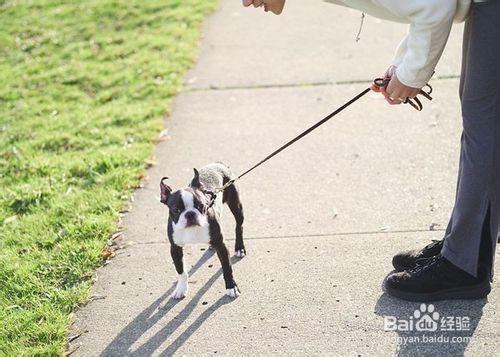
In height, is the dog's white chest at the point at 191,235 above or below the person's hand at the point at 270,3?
below

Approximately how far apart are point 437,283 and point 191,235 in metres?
1.44

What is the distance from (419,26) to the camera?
3176mm

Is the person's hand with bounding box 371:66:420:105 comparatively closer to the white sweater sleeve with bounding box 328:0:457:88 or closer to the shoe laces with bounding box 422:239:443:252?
the white sweater sleeve with bounding box 328:0:457:88

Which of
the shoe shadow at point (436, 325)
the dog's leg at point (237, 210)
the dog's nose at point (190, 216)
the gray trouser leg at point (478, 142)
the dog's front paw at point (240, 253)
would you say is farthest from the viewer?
the dog's front paw at point (240, 253)

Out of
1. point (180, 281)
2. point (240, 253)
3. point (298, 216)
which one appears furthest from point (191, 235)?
point (298, 216)

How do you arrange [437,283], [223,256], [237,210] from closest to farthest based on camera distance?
1. [437,283]
2. [223,256]
3. [237,210]

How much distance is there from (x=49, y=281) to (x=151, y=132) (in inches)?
90.6

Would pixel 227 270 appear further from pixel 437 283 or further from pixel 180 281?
pixel 437 283

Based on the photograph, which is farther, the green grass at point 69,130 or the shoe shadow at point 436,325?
the green grass at point 69,130

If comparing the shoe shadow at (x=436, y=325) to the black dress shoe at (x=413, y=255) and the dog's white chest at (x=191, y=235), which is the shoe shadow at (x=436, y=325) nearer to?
the black dress shoe at (x=413, y=255)

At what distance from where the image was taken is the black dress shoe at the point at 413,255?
400 cm

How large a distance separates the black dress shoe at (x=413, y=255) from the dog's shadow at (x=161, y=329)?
1.07 metres

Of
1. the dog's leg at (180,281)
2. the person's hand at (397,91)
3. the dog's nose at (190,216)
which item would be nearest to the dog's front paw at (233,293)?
the dog's leg at (180,281)

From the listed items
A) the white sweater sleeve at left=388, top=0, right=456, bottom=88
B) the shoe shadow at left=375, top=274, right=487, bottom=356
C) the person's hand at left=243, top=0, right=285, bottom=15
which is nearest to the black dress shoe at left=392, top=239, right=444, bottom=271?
the shoe shadow at left=375, top=274, right=487, bottom=356
